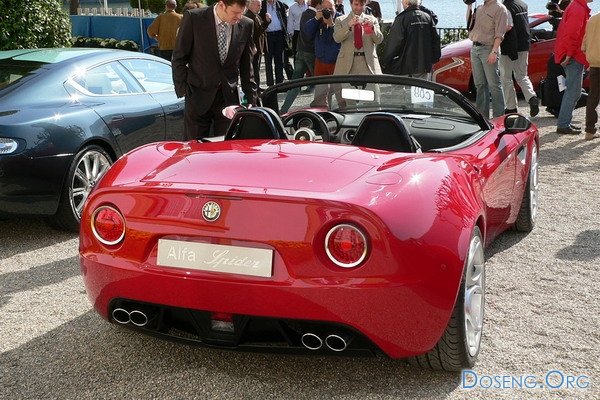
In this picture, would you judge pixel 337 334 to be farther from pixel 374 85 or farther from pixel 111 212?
pixel 374 85

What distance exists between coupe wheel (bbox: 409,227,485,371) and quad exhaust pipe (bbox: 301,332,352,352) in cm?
46

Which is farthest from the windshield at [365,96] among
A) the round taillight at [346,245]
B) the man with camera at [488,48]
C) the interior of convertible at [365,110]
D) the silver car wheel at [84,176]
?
the man with camera at [488,48]

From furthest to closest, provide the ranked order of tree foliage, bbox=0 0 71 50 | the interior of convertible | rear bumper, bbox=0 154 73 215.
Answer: tree foliage, bbox=0 0 71 50, rear bumper, bbox=0 154 73 215, the interior of convertible

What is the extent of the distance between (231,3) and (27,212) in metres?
1.96

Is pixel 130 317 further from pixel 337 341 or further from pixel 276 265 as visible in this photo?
pixel 337 341

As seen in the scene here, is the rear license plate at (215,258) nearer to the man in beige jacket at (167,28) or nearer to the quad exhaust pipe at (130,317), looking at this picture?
the quad exhaust pipe at (130,317)

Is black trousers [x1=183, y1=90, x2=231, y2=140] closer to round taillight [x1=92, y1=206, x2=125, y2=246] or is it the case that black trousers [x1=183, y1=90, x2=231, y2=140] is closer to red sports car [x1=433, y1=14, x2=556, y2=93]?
round taillight [x1=92, y1=206, x2=125, y2=246]

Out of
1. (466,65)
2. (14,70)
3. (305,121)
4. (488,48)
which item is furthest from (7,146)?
(466,65)

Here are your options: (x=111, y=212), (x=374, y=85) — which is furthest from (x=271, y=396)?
(x=374, y=85)

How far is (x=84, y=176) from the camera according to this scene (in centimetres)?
632

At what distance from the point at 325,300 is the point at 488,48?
26.7ft

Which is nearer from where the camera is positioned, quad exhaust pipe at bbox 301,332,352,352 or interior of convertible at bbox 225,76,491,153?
quad exhaust pipe at bbox 301,332,352,352

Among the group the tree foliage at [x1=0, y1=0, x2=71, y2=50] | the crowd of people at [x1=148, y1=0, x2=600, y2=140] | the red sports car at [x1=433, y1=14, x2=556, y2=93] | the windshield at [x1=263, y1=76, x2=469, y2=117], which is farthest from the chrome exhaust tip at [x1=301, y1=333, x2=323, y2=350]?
the red sports car at [x1=433, y1=14, x2=556, y2=93]

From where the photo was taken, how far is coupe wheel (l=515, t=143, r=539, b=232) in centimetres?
589
